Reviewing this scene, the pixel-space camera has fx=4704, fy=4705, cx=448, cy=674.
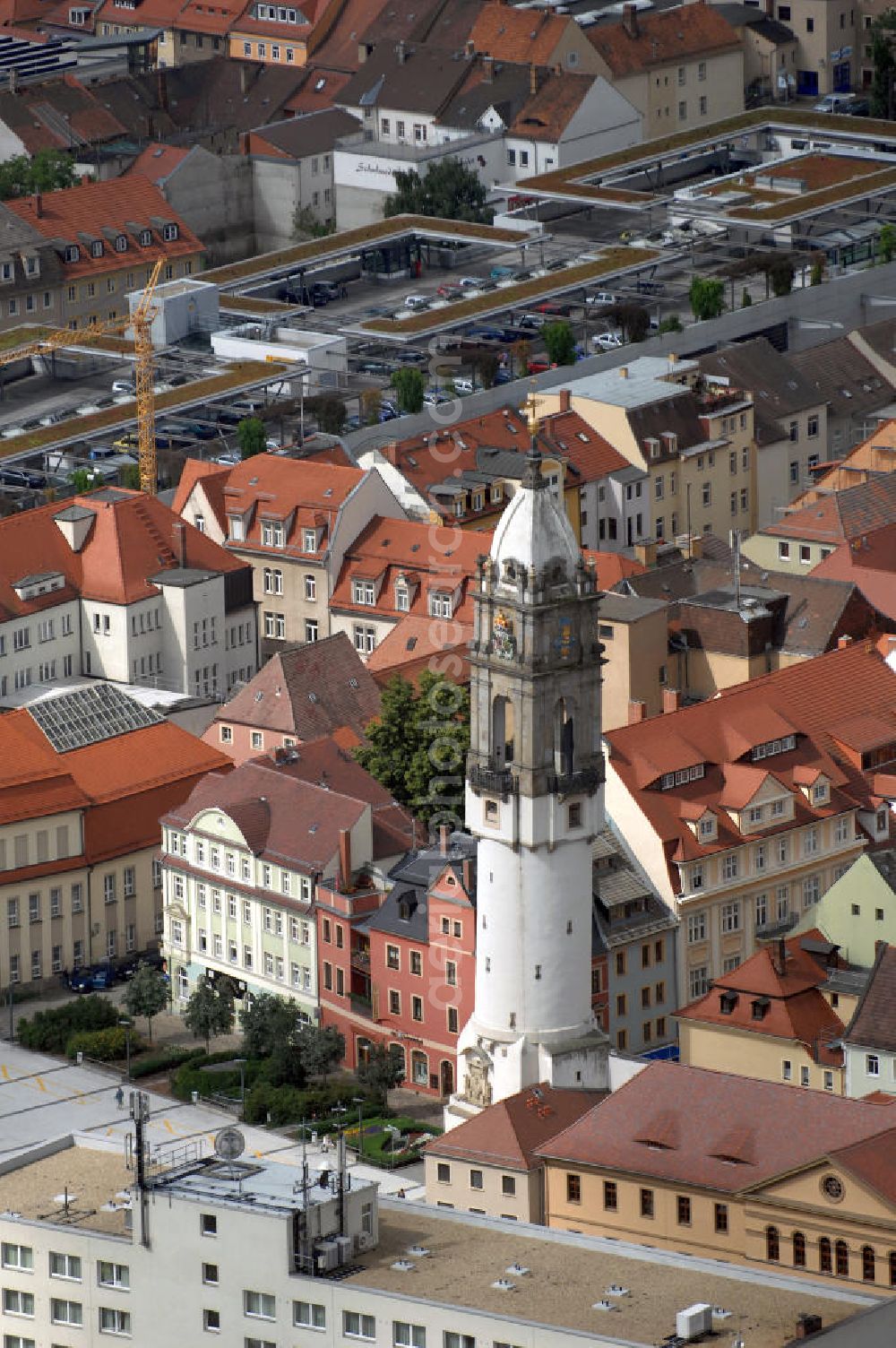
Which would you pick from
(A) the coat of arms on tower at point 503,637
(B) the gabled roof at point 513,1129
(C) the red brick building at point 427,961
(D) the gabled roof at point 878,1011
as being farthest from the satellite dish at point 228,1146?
(C) the red brick building at point 427,961

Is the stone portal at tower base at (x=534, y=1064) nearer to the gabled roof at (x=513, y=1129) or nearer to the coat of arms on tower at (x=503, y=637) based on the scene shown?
the gabled roof at (x=513, y=1129)

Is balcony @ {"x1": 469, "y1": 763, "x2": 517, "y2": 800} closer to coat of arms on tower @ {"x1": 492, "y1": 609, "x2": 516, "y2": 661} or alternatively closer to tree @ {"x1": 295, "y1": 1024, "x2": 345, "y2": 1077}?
coat of arms on tower @ {"x1": 492, "y1": 609, "x2": 516, "y2": 661}

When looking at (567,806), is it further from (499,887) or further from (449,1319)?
(449,1319)

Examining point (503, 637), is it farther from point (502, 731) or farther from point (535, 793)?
point (535, 793)

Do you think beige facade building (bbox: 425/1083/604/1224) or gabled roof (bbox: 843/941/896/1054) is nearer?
beige facade building (bbox: 425/1083/604/1224)

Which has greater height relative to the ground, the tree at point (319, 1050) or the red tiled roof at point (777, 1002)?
the red tiled roof at point (777, 1002)

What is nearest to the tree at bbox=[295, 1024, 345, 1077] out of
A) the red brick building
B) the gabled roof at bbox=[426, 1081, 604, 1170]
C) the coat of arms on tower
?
the red brick building

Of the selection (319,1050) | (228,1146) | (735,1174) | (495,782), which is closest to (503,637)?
(495,782)
